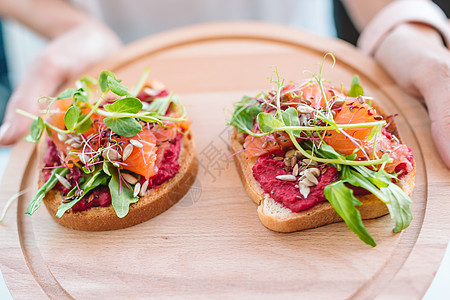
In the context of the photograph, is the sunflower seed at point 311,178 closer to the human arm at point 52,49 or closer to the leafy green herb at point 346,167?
the leafy green herb at point 346,167

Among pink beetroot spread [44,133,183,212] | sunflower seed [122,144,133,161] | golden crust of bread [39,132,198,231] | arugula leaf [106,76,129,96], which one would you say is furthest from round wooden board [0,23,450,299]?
arugula leaf [106,76,129,96]

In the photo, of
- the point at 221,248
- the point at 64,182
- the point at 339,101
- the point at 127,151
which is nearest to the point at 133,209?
the point at 127,151

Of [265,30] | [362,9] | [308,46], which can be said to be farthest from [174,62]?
[362,9]

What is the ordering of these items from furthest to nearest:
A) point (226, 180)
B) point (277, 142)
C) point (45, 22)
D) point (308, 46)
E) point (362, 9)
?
point (45, 22) < point (362, 9) < point (308, 46) < point (226, 180) < point (277, 142)

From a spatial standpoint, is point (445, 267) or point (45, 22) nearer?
point (445, 267)

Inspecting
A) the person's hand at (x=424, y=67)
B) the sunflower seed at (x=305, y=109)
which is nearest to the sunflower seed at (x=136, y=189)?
the sunflower seed at (x=305, y=109)

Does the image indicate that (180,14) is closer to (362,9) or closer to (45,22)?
(45,22)

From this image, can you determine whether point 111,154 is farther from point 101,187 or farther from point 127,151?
point 101,187
